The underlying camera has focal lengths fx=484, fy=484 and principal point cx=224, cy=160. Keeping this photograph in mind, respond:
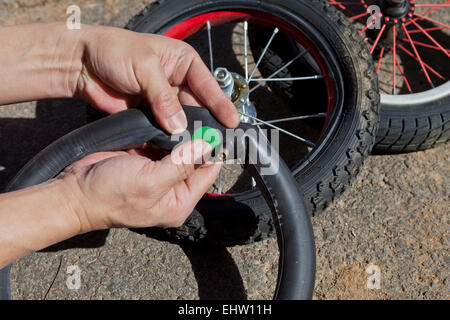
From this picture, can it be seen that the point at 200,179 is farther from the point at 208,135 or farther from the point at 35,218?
the point at 35,218

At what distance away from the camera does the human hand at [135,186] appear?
111 centimetres

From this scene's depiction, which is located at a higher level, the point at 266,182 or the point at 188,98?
the point at 188,98

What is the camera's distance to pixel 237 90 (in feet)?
5.41

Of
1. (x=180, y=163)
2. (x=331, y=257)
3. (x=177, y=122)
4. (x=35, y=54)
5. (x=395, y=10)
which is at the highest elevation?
(x=395, y=10)

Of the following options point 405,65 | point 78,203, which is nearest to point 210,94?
point 78,203

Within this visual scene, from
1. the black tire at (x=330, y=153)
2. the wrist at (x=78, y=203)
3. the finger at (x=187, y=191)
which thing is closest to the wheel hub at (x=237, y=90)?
the black tire at (x=330, y=153)

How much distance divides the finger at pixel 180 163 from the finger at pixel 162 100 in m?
0.11

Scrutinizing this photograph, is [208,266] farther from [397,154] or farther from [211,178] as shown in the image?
[397,154]

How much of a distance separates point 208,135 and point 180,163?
14 centimetres

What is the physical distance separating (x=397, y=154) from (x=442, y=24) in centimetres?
64

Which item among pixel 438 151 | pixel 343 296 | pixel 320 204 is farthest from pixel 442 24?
pixel 343 296

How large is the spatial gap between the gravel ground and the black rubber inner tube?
11.8 inches

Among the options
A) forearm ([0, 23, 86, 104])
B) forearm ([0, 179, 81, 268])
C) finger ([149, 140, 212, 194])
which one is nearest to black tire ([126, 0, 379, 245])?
finger ([149, 140, 212, 194])
